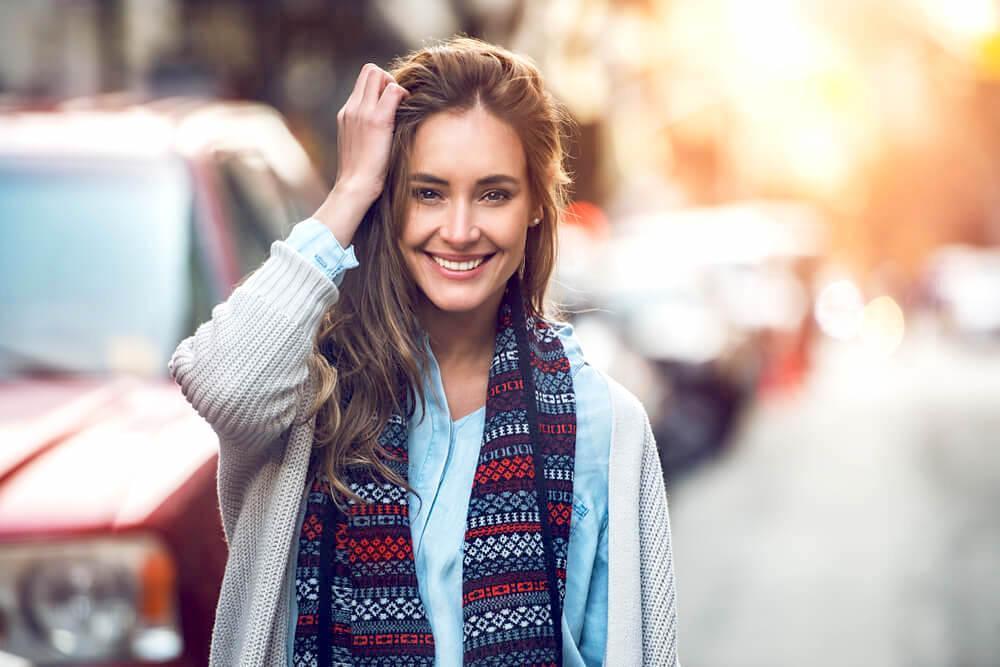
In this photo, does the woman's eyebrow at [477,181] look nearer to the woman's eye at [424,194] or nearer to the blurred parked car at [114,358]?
the woman's eye at [424,194]

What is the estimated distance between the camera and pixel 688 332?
10.6 m

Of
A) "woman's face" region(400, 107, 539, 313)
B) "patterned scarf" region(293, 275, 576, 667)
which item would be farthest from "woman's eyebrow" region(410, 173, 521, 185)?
"patterned scarf" region(293, 275, 576, 667)

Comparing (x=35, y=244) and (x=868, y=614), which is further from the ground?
(x=35, y=244)

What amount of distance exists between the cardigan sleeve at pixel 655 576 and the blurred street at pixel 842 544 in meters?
3.55

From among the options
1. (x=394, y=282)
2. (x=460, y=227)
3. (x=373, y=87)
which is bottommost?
(x=394, y=282)

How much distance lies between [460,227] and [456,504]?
467mm

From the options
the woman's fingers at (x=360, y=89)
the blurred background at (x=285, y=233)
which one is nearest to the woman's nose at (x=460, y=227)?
the woman's fingers at (x=360, y=89)

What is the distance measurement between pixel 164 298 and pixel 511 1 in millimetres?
12042

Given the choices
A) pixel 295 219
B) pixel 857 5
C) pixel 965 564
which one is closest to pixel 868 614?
pixel 965 564

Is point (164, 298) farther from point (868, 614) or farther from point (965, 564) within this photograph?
point (965, 564)

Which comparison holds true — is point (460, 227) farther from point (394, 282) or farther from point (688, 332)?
point (688, 332)

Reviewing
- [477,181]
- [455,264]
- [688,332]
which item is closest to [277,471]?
[455,264]

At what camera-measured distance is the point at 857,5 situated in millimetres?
54281

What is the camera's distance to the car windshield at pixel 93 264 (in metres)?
3.70
